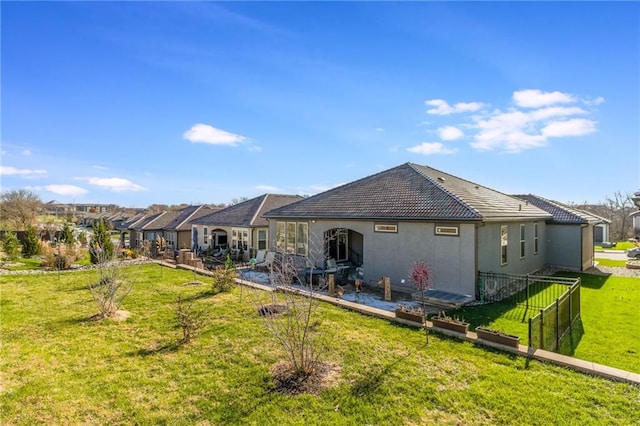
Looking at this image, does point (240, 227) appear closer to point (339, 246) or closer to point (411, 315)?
point (339, 246)

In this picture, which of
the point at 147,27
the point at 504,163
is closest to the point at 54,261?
the point at 147,27

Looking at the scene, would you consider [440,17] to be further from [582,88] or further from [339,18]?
[582,88]

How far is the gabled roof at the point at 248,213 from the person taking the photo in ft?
74.2

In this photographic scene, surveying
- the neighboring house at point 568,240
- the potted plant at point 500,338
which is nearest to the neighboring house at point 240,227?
the potted plant at point 500,338

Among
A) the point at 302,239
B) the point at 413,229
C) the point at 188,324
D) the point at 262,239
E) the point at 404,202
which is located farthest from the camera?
the point at 262,239

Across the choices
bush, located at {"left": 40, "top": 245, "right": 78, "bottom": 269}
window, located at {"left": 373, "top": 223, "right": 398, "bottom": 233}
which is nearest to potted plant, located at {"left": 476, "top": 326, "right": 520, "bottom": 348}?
window, located at {"left": 373, "top": 223, "right": 398, "bottom": 233}

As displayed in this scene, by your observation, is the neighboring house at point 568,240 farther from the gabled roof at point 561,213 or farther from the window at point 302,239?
the window at point 302,239

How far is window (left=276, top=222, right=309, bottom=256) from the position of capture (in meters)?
17.1

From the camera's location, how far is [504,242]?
1384 cm

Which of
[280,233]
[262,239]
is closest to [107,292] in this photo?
[280,233]

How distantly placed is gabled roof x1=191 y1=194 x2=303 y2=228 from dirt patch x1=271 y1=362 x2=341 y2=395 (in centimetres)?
1620

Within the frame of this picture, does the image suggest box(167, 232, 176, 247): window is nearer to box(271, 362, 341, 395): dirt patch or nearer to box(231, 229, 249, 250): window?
box(231, 229, 249, 250): window

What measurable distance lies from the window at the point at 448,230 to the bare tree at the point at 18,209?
160ft

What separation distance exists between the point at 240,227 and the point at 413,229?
13.3m
